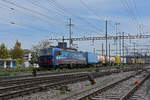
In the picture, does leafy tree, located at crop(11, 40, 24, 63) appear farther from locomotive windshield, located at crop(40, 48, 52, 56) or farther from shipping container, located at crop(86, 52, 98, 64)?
locomotive windshield, located at crop(40, 48, 52, 56)

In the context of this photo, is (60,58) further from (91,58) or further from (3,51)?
(3,51)

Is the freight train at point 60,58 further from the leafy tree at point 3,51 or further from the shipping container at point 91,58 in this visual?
the leafy tree at point 3,51

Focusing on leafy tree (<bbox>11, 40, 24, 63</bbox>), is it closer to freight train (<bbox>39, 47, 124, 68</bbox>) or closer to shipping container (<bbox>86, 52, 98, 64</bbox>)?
shipping container (<bbox>86, 52, 98, 64</bbox>)

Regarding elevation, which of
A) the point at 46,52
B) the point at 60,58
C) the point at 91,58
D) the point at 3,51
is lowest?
the point at 91,58

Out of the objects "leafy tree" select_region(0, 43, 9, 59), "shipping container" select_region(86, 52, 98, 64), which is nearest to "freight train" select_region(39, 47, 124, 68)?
"shipping container" select_region(86, 52, 98, 64)

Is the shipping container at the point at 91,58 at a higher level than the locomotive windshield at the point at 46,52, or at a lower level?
lower

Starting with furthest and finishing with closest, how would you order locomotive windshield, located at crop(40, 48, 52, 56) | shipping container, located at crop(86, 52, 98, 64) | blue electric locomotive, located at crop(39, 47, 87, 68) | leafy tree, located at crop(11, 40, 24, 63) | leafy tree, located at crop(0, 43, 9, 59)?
leafy tree, located at crop(11, 40, 24, 63) → leafy tree, located at crop(0, 43, 9, 59) → shipping container, located at crop(86, 52, 98, 64) → locomotive windshield, located at crop(40, 48, 52, 56) → blue electric locomotive, located at crop(39, 47, 87, 68)

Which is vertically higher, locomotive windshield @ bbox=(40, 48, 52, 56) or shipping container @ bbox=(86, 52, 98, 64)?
locomotive windshield @ bbox=(40, 48, 52, 56)

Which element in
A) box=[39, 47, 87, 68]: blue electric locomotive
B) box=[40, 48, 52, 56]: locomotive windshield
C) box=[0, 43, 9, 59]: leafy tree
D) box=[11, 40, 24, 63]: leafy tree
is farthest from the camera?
box=[11, 40, 24, 63]: leafy tree

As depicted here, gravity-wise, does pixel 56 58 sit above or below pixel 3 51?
below

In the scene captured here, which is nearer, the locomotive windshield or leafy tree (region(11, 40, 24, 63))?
the locomotive windshield

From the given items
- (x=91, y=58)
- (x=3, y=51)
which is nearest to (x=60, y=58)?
(x=91, y=58)

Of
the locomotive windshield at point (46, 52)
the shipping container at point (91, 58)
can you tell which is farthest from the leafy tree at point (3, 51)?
the locomotive windshield at point (46, 52)

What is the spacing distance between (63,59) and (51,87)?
1925cm
